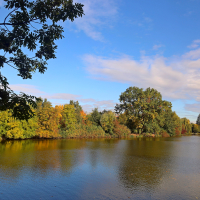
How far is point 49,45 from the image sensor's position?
23.8 ft

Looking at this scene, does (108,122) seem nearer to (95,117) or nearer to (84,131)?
(95,117)

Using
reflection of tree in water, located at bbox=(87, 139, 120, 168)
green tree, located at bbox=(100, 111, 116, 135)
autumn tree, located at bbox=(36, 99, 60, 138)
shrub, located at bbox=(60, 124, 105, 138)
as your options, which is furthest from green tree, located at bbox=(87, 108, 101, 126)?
reflection of tree in water, located at bbox=(87, 139, 120, 168)

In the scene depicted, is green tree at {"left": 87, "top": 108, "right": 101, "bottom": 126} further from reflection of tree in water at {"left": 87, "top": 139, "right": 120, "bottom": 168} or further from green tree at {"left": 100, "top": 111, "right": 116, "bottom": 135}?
reflection of tree in water at {"left": 87, "top": 139, "right": 120, "bottom": 168}

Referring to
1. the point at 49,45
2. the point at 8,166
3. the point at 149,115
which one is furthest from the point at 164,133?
the point at 49,45

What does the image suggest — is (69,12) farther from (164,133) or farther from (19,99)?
(164,133)

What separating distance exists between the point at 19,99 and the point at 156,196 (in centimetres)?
683

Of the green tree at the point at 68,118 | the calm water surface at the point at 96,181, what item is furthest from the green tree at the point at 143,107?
the calm water surface at the point at 96,181

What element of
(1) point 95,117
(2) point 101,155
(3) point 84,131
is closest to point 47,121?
(3) point 84,131

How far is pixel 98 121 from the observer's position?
49.7 m

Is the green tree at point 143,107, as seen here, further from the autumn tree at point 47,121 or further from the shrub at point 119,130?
the autumn tree at point 47,121

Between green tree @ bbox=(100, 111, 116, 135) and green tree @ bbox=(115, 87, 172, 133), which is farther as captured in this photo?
green tree @ bbox=(115, 87, 172, 133)

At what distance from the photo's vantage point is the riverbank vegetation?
35.0m

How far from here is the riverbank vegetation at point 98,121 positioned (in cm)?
3500

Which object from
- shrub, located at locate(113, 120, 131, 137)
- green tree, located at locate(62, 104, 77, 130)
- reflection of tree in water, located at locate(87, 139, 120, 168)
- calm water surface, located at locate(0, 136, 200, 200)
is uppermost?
green tree, located at locate(62, 104, 77, 130)
